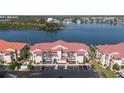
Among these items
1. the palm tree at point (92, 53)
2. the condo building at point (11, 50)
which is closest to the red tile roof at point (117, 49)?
the palm tree at point (92, 53)

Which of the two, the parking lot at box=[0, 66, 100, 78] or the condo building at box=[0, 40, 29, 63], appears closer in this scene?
the parking lot at box=[0, 66, 100, 78]

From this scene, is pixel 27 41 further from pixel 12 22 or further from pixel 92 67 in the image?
pixel 92 67

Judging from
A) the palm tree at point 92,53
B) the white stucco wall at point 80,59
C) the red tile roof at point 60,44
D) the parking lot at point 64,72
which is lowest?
the parking lot at point 64,72

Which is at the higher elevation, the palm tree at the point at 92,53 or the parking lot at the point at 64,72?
the palm tree at the point at 92,53

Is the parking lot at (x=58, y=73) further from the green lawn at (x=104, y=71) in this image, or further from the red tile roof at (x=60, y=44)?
the red tile roof at (x=60, y=44)

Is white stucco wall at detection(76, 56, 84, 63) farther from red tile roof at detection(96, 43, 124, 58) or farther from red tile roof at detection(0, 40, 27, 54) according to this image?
red tile roof at detection(0, 40, 27, 54)

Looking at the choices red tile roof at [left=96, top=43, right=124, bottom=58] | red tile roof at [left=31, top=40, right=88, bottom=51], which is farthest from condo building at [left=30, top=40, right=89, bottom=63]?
red tile roof at [left=96, top=43, right=124, bottom=58]

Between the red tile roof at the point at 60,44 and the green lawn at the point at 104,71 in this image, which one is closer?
the green lawn at the point at 104,71

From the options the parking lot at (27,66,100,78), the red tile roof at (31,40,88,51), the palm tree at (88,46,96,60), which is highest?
the red tile roof at (31,40,88,51)

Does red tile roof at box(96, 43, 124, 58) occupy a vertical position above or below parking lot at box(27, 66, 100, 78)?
above
